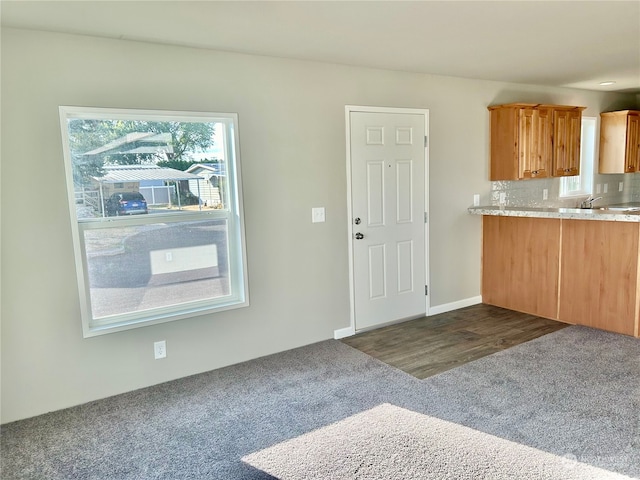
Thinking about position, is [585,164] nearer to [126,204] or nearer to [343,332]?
[343,332]

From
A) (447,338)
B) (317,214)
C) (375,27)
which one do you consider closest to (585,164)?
(447,338)

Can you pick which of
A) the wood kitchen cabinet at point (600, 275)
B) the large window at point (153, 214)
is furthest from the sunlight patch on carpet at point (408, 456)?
the wood kitchen cabinet at point (600, 275)

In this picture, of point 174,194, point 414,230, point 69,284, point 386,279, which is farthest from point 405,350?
point 69,284

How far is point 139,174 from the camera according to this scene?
3.11 m

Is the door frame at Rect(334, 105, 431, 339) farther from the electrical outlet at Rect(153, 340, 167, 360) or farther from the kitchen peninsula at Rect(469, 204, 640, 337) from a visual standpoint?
the electrical outlet at Rect(153, 340, 167, 360)

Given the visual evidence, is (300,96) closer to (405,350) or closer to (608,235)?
(405,350)

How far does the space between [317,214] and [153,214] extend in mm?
1312

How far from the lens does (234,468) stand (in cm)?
228

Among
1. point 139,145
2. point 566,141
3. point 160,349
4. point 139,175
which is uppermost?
point 566,141

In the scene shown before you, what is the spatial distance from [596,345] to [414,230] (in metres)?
1.80

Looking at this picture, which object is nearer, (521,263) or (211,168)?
(211,168)

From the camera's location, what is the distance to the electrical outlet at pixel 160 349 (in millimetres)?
3230

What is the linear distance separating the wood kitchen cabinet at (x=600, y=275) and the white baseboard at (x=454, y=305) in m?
0.86

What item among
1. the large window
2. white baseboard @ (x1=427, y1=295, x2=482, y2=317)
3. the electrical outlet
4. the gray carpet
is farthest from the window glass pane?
white baseboard @ (x1=427, y1=295, x2=482, y2=317)
